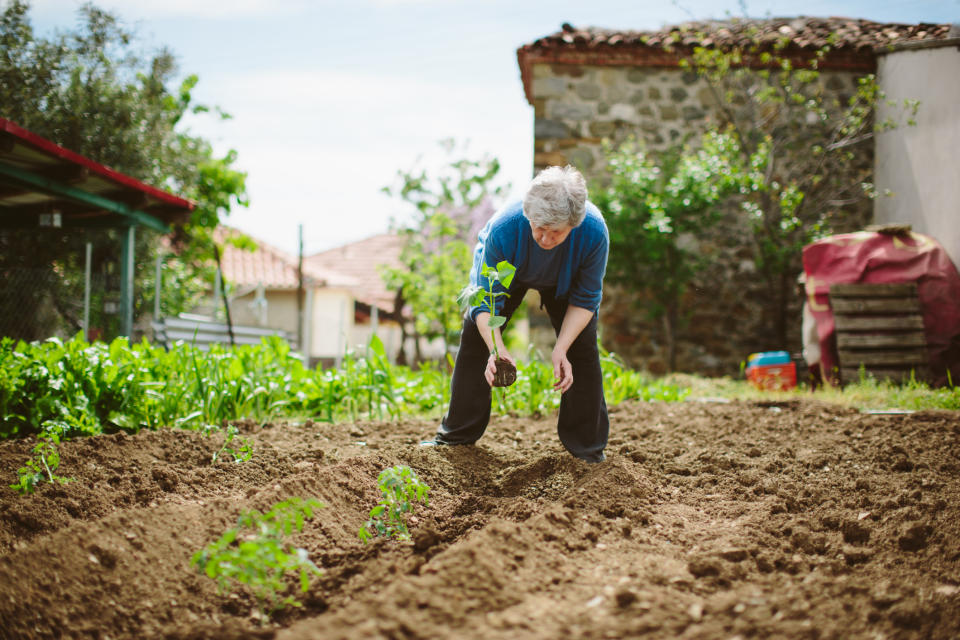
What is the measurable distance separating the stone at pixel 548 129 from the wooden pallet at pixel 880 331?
391 centimetres

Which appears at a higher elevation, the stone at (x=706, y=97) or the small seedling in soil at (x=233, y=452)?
the stone at (x=706, y=97)

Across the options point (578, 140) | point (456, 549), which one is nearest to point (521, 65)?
point (578, 140)

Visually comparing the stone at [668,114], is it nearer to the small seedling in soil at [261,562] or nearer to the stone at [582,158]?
the stone at [582,158]

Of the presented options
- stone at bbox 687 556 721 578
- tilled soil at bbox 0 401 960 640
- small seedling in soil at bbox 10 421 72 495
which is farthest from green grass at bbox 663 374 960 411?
small seedling in soil at bbox 10 421 72 495

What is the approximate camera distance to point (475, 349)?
3102 mm

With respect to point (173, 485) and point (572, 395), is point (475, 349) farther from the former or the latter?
point (173, 485)

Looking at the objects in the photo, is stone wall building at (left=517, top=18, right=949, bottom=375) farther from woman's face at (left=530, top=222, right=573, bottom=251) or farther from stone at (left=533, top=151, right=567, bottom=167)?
woman's face at (left=530, top=222, right=573, bottom=251)

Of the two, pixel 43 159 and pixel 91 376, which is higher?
pixel 43 159

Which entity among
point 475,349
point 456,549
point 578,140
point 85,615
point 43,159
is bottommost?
point 85,615

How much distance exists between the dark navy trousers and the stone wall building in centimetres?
528

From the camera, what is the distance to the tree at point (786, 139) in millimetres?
7797

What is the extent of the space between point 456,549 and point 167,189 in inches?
379

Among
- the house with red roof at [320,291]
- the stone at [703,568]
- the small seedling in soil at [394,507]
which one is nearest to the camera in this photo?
the stone at [703,568]

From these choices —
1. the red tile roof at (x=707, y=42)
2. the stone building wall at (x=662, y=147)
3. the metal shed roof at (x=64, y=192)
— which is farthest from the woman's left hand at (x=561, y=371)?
the red tile roof at (x=707, y=42)
